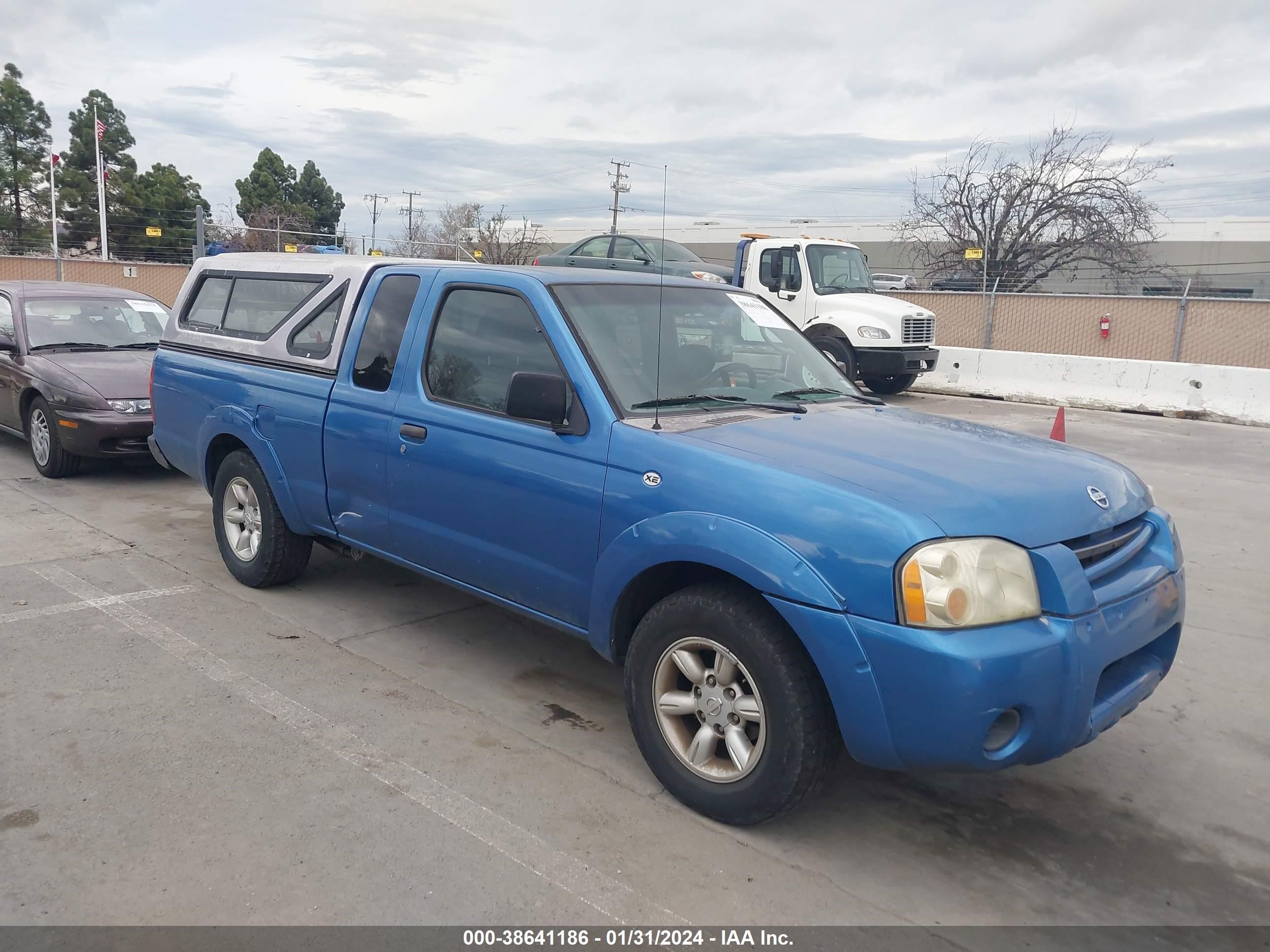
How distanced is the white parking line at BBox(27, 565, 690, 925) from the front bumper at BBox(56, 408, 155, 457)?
3488mm

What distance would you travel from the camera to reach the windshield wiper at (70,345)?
8953mm

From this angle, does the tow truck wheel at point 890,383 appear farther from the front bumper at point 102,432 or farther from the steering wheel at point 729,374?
the steering wheel at point 729,374

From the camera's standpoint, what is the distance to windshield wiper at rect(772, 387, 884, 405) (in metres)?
4.45

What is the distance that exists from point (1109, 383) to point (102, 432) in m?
13.8

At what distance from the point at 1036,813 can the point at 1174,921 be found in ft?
2.19

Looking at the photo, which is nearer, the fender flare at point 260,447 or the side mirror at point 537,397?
the side mirror at point 537,397

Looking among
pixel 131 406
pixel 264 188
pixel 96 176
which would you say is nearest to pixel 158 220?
pixel 96 176

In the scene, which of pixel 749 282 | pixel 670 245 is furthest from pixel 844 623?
pixel 670 245

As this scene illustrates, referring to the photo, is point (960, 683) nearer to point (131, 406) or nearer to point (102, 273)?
point (131, 406)

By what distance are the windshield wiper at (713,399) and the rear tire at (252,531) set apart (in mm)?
2535

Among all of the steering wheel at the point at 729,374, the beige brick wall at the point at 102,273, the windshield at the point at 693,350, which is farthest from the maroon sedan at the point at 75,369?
the beige brick wall at the point at 102,273

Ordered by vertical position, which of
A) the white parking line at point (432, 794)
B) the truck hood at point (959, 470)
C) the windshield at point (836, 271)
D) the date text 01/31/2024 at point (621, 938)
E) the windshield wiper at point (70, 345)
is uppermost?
the windshield at point (836, 271)

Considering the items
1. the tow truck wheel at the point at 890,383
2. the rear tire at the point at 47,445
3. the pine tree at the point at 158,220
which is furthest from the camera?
the pine tree at the point at 158,220

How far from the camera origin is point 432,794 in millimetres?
3590
